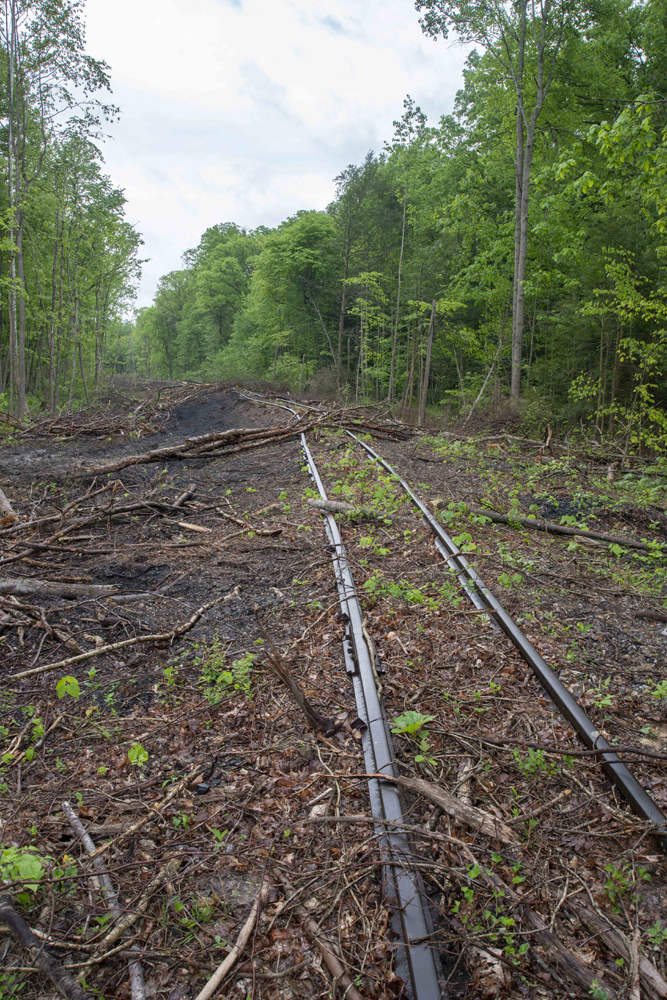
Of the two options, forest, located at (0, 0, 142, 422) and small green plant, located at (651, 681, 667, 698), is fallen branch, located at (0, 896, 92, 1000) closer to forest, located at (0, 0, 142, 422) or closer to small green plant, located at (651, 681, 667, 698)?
small green plant, located at (651, 681, 667, 698)

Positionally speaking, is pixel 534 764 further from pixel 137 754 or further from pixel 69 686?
pixel 69 686

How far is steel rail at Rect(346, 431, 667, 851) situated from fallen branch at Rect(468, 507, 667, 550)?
43.6 inches

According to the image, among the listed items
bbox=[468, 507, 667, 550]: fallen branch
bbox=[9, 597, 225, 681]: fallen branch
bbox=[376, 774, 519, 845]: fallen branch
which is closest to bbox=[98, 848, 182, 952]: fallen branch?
bbox=[376, 774, 519, 845]: fallen branch

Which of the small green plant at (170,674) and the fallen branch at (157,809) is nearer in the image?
the fallen branch at (157,809)

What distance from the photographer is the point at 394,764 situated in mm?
2775

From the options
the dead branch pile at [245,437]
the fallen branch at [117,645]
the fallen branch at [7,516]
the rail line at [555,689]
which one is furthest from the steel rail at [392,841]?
the dead branch pile at [245,437]

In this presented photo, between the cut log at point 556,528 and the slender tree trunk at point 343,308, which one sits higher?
the slender tree trunk at point 343,308

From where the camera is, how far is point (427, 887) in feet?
7.09

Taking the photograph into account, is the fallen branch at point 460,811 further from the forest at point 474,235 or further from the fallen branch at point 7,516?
the forest at point 474,235

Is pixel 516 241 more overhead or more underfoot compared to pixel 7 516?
more overhead

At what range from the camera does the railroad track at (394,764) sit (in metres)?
1.90

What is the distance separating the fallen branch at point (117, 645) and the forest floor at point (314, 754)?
0.06m

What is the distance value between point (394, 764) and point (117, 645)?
243cm

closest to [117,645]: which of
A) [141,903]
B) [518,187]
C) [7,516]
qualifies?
[141,903]
